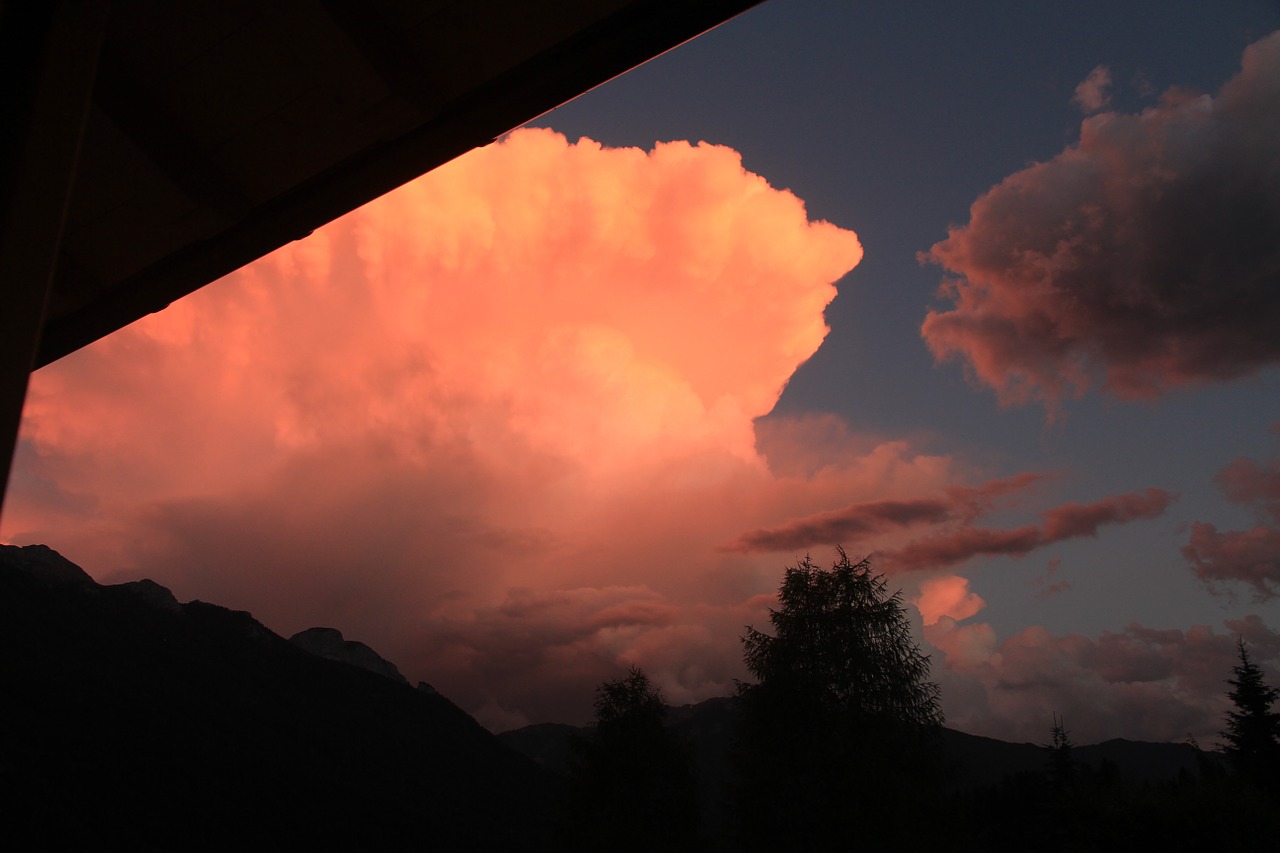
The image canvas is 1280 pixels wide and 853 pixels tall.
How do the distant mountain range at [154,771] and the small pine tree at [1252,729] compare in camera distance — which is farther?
the distant mountain range at [154,771]

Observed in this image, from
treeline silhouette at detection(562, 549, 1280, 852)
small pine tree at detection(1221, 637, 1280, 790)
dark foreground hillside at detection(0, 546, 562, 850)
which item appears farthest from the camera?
dark foreground hillside at detection(0, 546, 562, 850)

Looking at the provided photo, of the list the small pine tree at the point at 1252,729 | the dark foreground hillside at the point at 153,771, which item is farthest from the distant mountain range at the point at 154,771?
the small pine tree at the point at 1252,729

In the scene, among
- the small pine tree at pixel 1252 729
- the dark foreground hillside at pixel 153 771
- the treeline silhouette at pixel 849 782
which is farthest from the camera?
the dark foreground hillside at pixel 153 771

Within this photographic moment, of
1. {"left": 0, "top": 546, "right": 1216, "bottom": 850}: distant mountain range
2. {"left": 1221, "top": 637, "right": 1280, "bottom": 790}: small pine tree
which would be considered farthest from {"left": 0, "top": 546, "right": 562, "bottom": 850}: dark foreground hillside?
{"left": 1221, "top": 637, "right": 1280, "bottom": 790}: small pine tree

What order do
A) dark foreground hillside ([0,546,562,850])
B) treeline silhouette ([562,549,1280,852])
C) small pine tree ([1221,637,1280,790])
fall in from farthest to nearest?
dark foreground hillside ([0,546,562,850]) → small pine tree ([1221,637,1280,790]) → treeline silhouette ([562,549,1280,852])

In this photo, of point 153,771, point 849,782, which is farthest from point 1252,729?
point 153,771

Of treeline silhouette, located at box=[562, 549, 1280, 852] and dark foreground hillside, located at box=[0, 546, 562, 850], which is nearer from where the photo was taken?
treeline silhouette, located at box=[562, 549, 1280, 852]

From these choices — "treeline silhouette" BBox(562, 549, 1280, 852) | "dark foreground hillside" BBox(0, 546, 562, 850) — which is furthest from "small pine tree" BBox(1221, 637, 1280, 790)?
"dark foreground hillside" BBox(0, 546, 562, 850)

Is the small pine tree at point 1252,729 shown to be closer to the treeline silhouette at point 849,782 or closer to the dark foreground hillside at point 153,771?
the treeline silhouette at point 849,782

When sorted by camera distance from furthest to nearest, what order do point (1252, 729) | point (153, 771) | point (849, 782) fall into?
point (153, 771), point (1252, 729), point (849, 782)

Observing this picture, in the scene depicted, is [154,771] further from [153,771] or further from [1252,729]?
[1252,729]

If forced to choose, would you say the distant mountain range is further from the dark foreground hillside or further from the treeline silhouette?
the treeline silhouette

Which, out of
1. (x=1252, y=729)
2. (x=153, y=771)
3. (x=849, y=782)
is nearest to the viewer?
(x=849, y=782)

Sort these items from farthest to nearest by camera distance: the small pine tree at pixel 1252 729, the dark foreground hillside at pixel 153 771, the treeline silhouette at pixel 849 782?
the dark foreground hillside at pixel 153 771 → the small pine tree at pixel 1252 729 → the treeline silhouette at pixel 849 782
